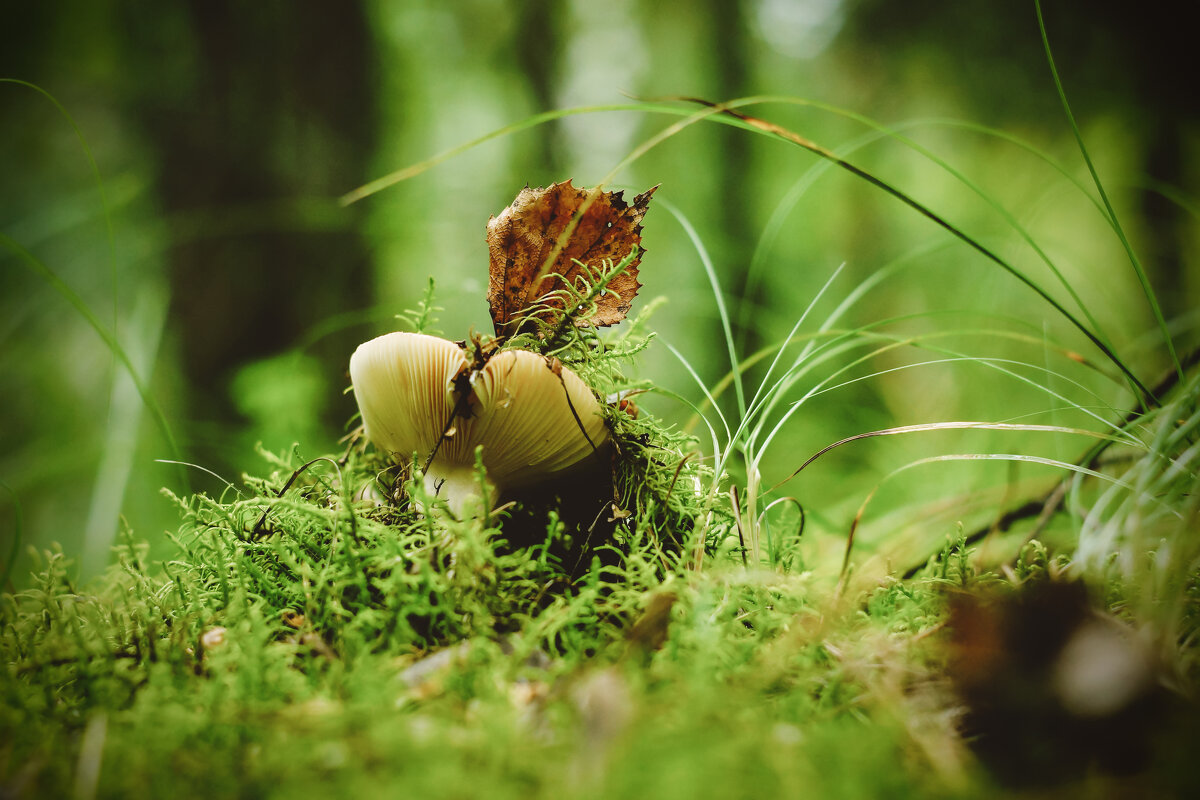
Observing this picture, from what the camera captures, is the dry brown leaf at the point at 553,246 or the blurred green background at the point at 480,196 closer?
the dry brown leaf at the point at 553,246

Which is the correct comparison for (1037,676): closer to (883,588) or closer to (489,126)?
(883,588)

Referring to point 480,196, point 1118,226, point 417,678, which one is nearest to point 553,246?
point 417,678

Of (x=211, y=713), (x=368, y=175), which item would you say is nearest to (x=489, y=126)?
(x=368, y=175)

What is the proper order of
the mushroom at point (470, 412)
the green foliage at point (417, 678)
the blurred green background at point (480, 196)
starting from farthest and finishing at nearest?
the blurred green background at point (480, 196) < the mushroom at point (470, 412) < the green foliage at point (417, 678)

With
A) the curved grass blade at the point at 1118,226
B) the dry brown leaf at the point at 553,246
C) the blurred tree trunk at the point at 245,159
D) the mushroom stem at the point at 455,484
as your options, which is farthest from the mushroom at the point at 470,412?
the blurred tree trunk at the point at 245,159

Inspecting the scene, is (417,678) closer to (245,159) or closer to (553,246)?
(553,246)

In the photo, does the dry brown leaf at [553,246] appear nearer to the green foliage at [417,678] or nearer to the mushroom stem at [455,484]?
the mushroom stem at [455,484]

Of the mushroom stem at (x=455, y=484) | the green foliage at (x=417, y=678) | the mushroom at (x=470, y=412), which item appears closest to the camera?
the green foliage at (x=417, y=678)
